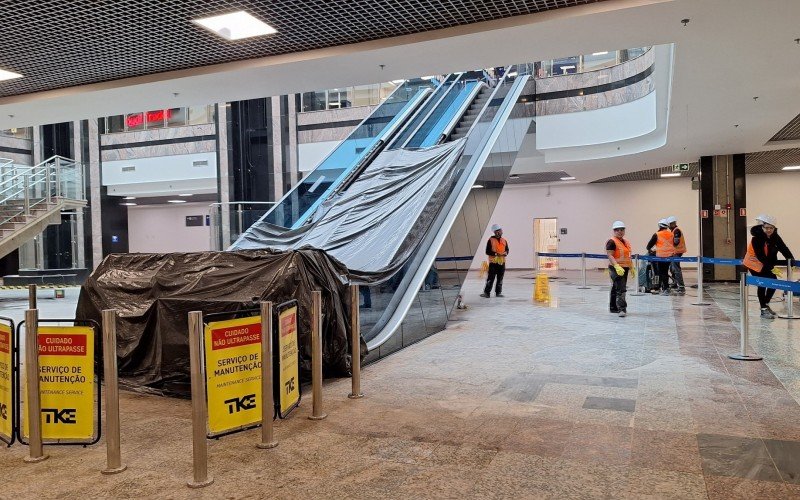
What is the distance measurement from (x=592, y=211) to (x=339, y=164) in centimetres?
1395

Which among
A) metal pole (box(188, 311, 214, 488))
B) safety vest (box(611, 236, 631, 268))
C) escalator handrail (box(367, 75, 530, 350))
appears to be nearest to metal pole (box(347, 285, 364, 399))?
escalator handrail (box(367, 75, 530, 350))

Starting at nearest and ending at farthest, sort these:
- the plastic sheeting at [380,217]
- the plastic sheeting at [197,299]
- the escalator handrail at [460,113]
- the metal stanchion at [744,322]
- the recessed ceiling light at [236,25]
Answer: the plastic sheeting at [197,299]
the recessed ceiling light at [236,25]
the metal stanchion at [744,322]
the plastic sheeting at [380,217]
the escalator handrail at [460,113]

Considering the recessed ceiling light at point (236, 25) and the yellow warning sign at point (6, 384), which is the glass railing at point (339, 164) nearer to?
the recessed ceiling light at point (236, 25)

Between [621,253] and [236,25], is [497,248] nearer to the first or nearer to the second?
[621,253]

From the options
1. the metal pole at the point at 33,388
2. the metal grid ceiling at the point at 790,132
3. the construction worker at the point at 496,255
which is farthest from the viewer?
the construction worker at the point at 496,255

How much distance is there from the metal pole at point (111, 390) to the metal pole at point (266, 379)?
0.86 m

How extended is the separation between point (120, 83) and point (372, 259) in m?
4.22

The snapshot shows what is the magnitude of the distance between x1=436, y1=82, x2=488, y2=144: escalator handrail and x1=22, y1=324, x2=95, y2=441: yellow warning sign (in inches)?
376

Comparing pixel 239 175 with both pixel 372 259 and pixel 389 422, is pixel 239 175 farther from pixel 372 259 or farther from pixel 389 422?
pixel 389 422

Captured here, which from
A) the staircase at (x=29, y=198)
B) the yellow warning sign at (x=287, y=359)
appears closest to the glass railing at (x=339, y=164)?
the yellow warning sign at (x=287, y=359)

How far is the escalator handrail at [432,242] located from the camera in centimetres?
746

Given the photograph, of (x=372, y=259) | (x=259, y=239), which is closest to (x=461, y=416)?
(x=372, y=259)

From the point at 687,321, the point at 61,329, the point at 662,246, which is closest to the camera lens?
the point at 61,329

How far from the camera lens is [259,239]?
1000 centimetres
